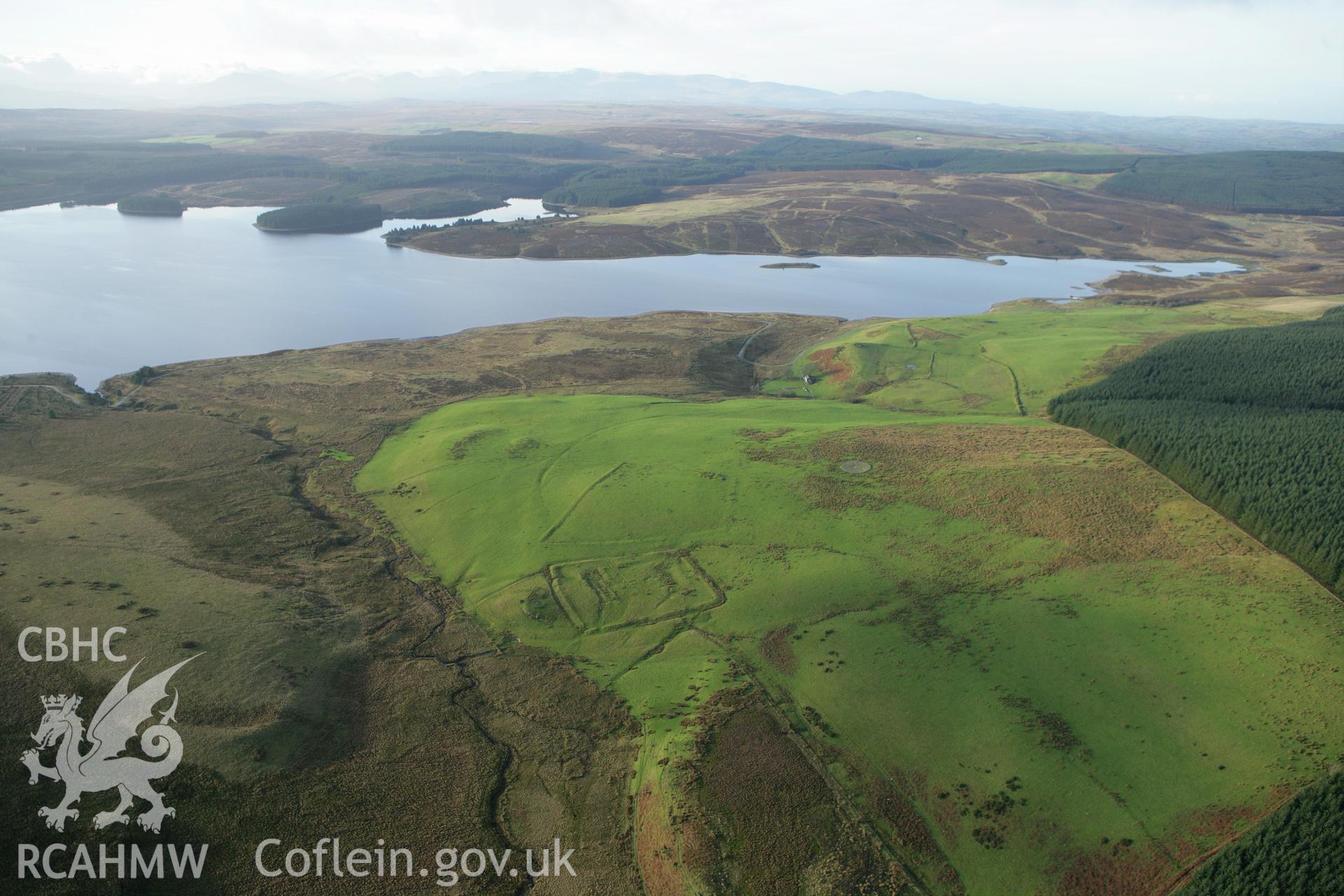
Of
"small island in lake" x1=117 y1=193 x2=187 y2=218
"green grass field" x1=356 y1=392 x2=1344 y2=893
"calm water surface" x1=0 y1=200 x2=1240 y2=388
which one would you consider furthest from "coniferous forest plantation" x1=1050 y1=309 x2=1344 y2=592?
"small island in lake" x1=117 y1=193 x2=187 y2=218

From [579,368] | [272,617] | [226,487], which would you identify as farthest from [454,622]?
[579,368]

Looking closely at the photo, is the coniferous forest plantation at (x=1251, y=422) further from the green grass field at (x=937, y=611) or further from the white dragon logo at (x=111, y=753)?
the white dragon logo at (x=111, y=753)

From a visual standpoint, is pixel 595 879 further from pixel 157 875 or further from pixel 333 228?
pixel 333 228

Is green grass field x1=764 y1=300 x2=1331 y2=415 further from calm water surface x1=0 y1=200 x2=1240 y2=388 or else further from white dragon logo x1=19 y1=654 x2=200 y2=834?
white dragon logo x1=19 y1=654 x2=200 y2=834

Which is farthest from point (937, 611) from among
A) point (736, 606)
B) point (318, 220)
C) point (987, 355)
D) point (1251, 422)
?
point (318, 220)

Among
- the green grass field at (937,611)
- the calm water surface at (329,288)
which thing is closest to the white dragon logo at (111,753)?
the green grass field at (937,611)

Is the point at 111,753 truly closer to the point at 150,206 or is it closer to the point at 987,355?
the point at 987,355

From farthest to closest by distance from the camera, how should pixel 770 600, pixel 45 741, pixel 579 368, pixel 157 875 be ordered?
pixel 579 368 → pixel 770 600 → pixel 45 741 → pixel 157 875
